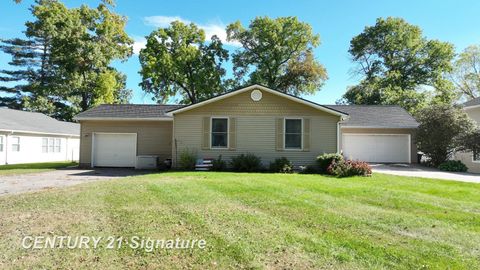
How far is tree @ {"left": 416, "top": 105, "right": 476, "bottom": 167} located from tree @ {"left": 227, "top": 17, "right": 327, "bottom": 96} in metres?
17.4

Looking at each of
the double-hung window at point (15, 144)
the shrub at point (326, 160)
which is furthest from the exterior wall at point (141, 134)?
the shrub at point (326, 160)

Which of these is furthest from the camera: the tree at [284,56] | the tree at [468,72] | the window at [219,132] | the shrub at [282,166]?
the tree at [468,72]

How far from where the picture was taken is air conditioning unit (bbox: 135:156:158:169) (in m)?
17.8

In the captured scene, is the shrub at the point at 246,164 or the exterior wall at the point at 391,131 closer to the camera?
the shrub at the point at 246,164

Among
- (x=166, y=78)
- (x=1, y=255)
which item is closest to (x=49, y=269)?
(x=1, y=255)

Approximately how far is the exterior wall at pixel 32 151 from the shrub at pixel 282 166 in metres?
17.1

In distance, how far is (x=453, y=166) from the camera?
17.6 m

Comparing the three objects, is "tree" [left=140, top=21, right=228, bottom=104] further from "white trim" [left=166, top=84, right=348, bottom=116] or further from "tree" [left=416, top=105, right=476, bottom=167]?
"tree" [left=416, top=105, right=476, bottom=167]

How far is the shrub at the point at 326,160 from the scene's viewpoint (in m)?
15.0

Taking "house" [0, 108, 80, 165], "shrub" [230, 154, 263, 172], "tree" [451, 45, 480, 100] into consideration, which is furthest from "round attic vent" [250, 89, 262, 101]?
"tree" [451, 45, 480, 100]

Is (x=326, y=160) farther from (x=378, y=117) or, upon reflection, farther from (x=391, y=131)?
(x=378, y=117)

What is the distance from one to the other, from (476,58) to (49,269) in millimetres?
45147

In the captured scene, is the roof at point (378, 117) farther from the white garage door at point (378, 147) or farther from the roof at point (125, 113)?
the roof at point (125, 113)

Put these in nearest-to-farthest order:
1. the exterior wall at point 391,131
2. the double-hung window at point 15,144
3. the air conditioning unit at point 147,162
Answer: the air conditioning unit at point 147,162
the exterior wall at point 391,131
the double-hung window at point 15,144
